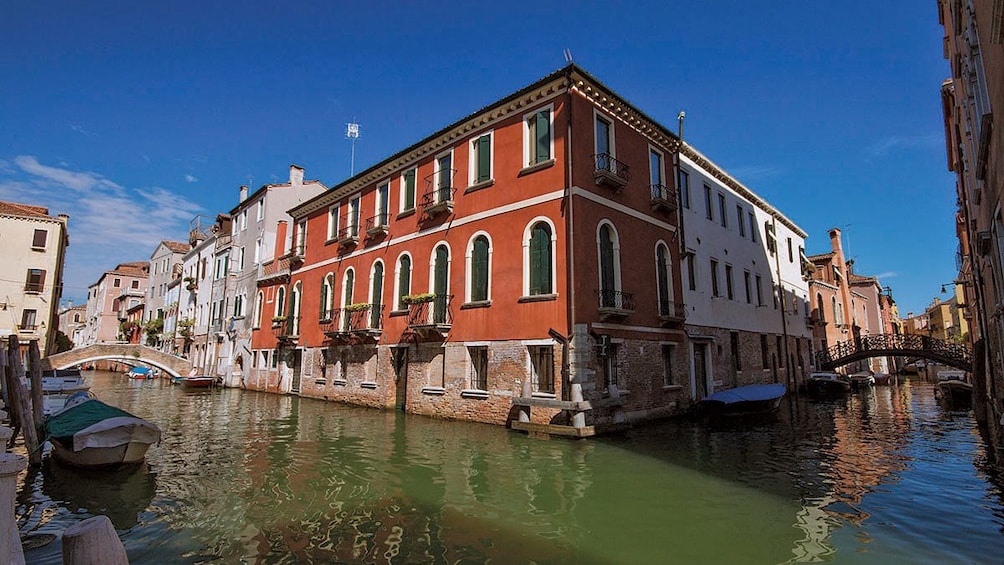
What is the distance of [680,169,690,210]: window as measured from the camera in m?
18.1

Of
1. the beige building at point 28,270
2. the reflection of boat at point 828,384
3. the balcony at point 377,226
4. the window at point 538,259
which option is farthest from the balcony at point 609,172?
the beige building at point 28,270

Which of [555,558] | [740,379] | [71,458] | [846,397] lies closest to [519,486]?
[555,558]

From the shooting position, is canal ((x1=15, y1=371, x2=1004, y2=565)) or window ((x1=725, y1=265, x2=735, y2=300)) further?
window ((x1=725, y1=265, x2=735, y2=300))

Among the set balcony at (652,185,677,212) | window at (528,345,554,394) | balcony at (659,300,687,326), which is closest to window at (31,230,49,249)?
window at (528,345,554,394)

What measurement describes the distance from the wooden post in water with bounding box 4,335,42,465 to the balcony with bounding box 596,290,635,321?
12.0 metres

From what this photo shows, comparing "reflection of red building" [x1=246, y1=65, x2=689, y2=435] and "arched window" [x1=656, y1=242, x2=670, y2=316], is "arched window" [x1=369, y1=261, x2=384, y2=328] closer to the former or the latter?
"reflection of red building" [x1=246, y1=65, x2=689, y2=435]

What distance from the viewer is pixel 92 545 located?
6.97ft

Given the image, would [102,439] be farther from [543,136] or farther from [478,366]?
[543,136]

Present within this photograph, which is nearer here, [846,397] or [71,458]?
[71,458]

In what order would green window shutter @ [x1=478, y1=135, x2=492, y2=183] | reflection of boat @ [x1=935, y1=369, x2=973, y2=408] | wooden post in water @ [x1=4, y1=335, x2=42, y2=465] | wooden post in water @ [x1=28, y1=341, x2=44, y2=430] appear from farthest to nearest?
reflection of boat @ [x1=935, y1=369, x2=973, y2=408] < green window shutter @ [x1=478, y1=135, x2=492, y2=183] < wooden post in water @ [x1=28, y1=341, x2=44, y2=430] < wooden post in water @ [x1=4, y1=335, x2=42, y2=465]

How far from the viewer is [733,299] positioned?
20062mm

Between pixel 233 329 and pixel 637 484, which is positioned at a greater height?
pixel 233 329

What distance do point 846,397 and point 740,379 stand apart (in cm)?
809

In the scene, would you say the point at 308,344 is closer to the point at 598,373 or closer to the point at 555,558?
the point at 598,373
